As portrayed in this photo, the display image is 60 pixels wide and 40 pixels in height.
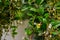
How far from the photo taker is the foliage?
1.28 metres

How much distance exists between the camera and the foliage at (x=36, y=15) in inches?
50.5

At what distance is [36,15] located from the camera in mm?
1314

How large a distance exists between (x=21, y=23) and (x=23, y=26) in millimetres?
41

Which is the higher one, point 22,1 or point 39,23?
point 22,1

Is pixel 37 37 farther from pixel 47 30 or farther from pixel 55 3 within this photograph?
pixel 55 3

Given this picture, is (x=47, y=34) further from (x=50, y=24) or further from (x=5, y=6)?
(x=5, y=6)

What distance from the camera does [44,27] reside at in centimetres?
130

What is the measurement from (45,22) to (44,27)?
0.05 metres

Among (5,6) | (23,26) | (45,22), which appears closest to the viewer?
(45,22)

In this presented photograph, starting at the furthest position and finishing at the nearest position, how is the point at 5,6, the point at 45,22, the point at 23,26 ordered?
the point at 23,26 → the point at 5,6 → the point at 45,22

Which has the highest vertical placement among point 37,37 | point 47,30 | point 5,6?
point 5,6

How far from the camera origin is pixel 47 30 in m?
1.30

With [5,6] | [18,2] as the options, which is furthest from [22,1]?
[5,6]

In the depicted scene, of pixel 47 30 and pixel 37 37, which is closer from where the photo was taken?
pixel 47 30
